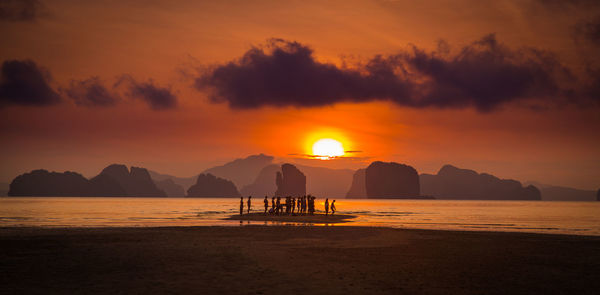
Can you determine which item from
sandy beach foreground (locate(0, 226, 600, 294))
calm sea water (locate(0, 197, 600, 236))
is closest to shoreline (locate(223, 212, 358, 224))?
calm sea water (locate(0, 197, 600, 236))

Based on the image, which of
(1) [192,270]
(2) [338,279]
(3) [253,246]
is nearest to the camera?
(2) [338,279]

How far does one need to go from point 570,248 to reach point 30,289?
25.9 m

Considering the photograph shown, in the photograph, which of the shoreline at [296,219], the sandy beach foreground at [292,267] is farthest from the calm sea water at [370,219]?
the sandy beach foreground at [292,267]

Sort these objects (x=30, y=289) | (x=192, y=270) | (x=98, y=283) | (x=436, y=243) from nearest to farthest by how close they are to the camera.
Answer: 1. (x=30, y=289)
2. (x=98, y=283)
3. (x=192, y=270)
4. (x=436, y=243)

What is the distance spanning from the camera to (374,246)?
81.7ft

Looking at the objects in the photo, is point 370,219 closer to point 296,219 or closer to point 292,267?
point 296,219

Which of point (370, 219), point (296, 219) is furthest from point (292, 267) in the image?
point (370, 219)

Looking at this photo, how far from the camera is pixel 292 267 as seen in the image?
17.4 meters

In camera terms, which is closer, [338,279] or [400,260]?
[338,279]

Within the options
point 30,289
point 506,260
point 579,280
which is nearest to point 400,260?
point 506,260

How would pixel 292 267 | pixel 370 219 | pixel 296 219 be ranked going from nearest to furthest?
pixel 292 267 < pixel 296 219 < pixel 370 219

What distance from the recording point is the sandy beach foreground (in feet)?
44.9

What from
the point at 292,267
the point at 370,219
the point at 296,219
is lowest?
the point at 370,219

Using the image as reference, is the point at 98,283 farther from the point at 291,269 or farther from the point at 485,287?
the point at 485,287
